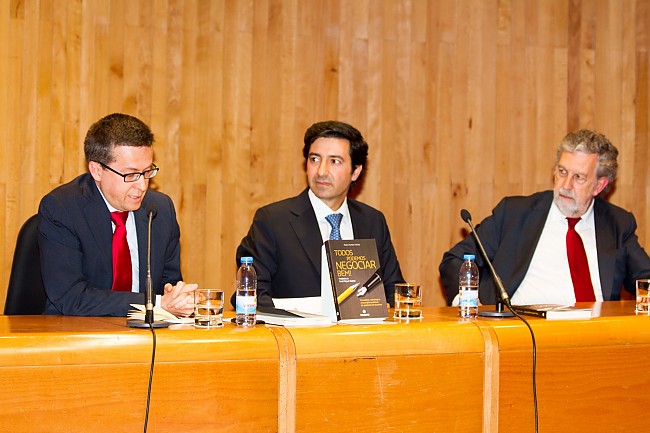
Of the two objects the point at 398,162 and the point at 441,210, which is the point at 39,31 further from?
the point at 441,210

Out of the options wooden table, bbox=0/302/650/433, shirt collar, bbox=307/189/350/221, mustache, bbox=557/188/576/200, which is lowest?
wooden table, bbox=0/302/650/433

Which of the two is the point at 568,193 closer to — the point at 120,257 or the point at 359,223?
the point at 359,223

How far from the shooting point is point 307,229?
3.74m

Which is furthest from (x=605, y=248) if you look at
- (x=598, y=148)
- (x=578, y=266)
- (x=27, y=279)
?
(x=27, y=279)

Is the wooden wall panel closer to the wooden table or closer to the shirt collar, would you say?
the shirt collar

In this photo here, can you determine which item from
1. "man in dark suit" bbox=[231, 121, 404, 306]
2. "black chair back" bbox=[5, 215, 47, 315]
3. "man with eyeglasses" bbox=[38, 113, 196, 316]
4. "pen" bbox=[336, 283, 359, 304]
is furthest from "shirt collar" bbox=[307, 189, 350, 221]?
"black chair back" bbox=[5, 215, 47, 315]

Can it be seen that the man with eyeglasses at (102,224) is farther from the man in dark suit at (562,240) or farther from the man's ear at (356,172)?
the man in dark suit at (562,240)

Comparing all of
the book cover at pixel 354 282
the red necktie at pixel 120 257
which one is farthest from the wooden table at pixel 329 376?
the red necktie at pixel 120 257

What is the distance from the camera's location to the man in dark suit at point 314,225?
3.67 metres

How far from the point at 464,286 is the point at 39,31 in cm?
272

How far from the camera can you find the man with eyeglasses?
10.1ft

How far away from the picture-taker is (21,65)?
4285 mm

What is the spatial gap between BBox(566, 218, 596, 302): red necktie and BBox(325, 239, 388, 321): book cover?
1539 millimetres

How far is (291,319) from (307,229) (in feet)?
4.05
